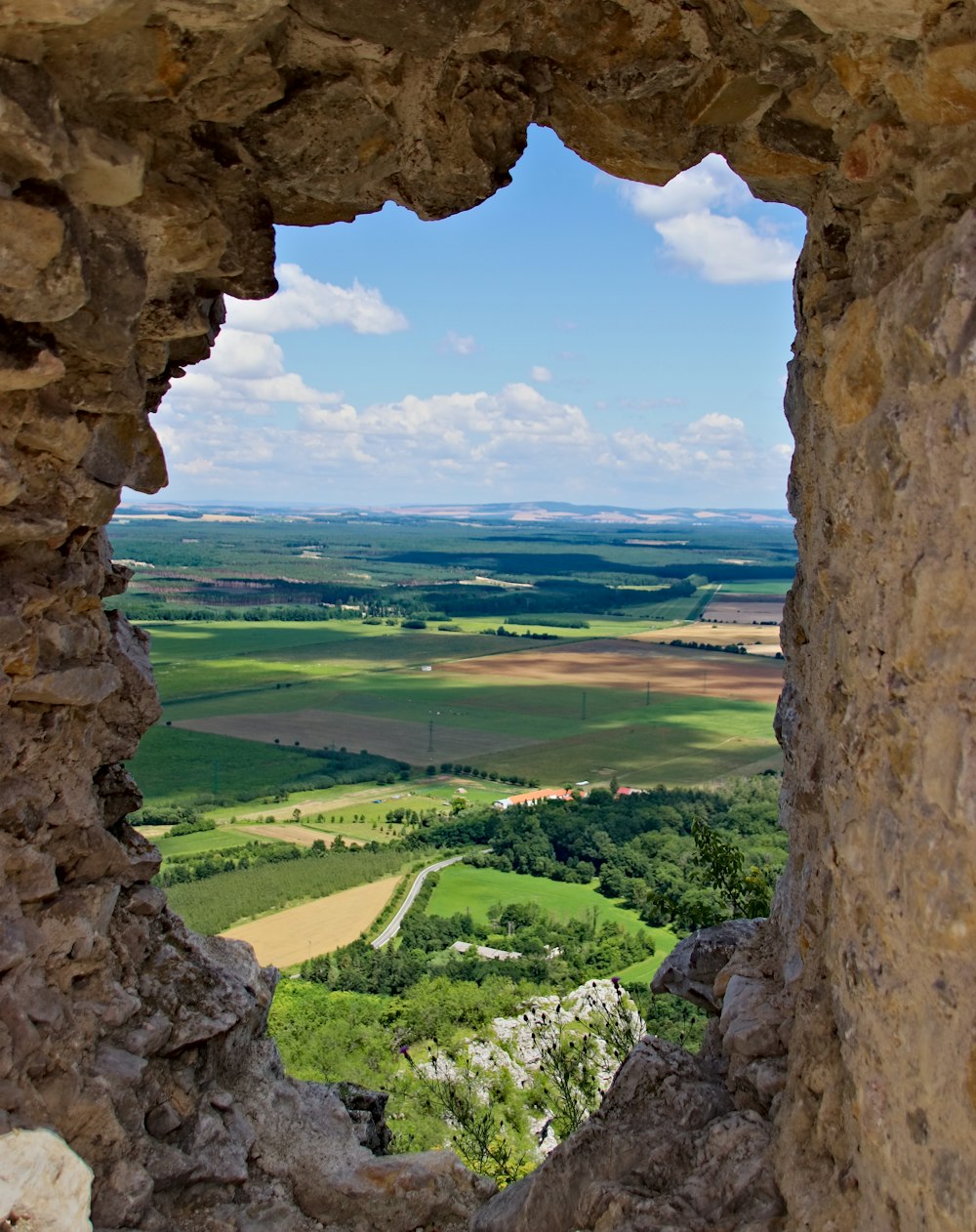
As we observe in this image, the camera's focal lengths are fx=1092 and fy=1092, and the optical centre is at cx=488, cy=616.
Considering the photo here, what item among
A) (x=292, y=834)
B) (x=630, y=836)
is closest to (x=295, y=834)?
(x=292, y=834)

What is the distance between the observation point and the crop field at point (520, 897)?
20094 millimetres

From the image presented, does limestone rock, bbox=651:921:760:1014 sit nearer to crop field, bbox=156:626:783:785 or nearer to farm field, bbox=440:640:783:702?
crop field, bbox=156:626:783:785

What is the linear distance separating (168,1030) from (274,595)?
9542 cm

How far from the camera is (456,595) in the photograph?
107 meters

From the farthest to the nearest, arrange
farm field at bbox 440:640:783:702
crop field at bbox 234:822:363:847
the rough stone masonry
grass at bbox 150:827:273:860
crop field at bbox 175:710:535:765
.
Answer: farm field at bbox 440:640:783:702, crop field at bbox 175:710:535:765, crop field at bbox 234:822:363:847, grass at bbox 150:827:273:860, the rough stone masonry

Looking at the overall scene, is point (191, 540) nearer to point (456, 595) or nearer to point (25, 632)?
point (456, 595)

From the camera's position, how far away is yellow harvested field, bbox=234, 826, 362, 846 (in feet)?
101

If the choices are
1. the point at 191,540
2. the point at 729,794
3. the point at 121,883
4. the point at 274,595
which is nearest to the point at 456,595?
the point at 274,595

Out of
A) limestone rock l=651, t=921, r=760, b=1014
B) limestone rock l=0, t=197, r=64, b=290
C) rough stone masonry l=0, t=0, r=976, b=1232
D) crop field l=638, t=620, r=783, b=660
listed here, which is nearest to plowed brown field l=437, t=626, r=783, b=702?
crop field l=638, t=620, r=783, b=660

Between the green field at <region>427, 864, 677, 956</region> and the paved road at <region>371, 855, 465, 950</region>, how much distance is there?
0.45 meters

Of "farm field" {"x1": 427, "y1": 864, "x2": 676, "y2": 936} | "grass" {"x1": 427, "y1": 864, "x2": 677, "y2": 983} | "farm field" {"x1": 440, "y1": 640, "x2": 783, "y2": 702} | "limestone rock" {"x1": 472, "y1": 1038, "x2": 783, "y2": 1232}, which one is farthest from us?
"farm field" {"x1": 440, "y1": 640, "x2": 783, "y2": 702}

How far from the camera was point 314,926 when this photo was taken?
2231cm

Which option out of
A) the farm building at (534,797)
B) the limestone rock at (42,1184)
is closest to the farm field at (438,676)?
the farm building at (534,797)

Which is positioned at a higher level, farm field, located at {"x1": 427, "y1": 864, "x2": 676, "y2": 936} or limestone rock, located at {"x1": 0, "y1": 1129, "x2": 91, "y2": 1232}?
limestone rock, located at {"x1": 0, "y1": 1129, "x2": 91, "y2": 1232}
